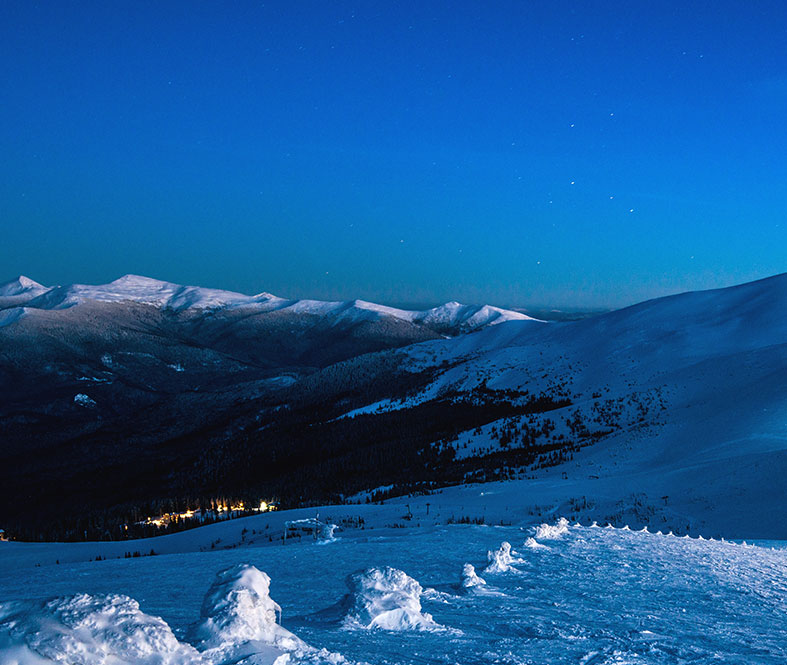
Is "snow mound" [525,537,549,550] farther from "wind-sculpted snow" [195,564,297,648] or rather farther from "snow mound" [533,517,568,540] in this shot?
"wind-sculpted snow" [195,564,297,648]

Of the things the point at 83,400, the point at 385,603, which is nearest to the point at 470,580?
the point at 385,603

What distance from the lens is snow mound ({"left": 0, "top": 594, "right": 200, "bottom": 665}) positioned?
8.56ft

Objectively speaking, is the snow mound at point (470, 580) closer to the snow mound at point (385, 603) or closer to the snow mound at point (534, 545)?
the snow mound at point (385, 603)

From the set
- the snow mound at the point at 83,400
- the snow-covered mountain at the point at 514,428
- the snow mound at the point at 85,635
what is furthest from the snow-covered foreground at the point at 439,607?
the snow mound at the point at 83,400

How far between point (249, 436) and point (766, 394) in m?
63.2

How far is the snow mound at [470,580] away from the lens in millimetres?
5816

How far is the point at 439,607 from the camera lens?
5.10 m

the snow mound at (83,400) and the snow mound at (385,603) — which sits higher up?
the snow mound at (83,400)

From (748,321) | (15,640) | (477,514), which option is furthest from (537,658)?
(748,321)

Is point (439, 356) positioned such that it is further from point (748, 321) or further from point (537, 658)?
point (537, 658)

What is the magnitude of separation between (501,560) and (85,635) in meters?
5.15

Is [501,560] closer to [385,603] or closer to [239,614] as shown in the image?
[385,603]

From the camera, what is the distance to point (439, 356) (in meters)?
112

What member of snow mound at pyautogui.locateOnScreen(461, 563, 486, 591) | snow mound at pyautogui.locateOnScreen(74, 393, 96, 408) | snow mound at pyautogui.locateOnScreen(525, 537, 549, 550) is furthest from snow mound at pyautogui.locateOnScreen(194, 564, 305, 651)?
snow mound at pyautogui.locateOnScreen(74, 393, 96, 408)
